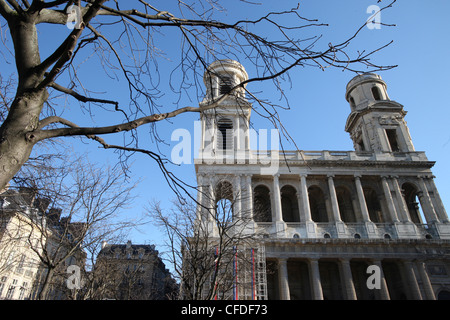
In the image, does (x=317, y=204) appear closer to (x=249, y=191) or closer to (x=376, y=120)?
(x=249, y=191)

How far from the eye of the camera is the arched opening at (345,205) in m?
29.0

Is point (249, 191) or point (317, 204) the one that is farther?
point (317, 204)

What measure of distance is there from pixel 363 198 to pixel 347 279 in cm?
805

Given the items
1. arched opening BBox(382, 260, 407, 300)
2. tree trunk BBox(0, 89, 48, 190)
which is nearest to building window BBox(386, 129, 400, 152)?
arched opening BBox(382, 260, 407, 300)

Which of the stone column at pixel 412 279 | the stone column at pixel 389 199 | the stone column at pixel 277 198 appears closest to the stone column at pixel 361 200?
the stone column at pixel 389 199

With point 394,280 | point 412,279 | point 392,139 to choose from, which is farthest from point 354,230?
point 392,139

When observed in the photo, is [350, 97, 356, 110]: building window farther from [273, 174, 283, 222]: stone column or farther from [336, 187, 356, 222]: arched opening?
[273, 174, 283, 222]: stone column

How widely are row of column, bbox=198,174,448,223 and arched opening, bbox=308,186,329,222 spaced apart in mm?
1980

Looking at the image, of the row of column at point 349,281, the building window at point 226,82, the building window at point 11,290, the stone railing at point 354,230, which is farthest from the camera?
the building window at point 11,290

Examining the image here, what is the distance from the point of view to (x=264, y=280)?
71.2ft

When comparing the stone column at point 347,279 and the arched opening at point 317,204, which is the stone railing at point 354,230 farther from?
the arched opening at point 317,204

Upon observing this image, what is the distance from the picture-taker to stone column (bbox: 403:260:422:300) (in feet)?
75.1

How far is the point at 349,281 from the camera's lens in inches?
899
